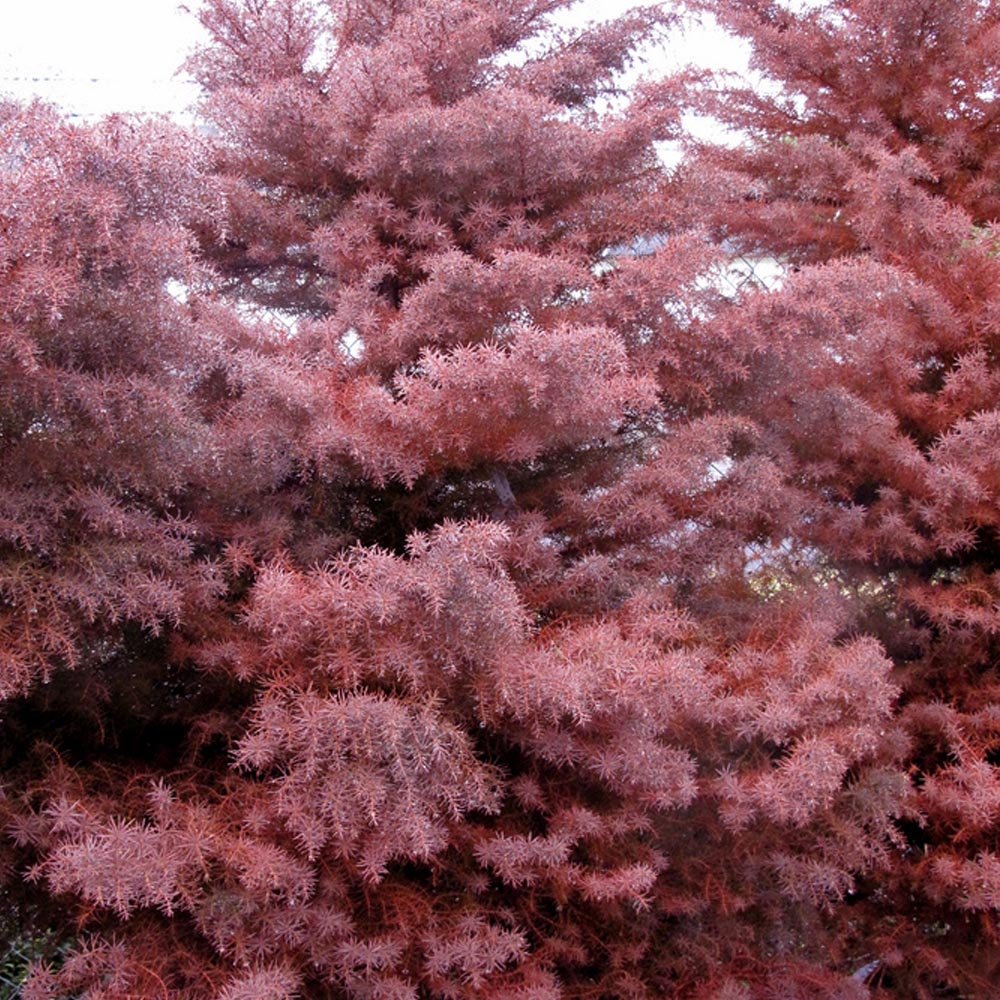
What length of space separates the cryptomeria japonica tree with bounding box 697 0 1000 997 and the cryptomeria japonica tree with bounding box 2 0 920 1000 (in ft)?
0.53

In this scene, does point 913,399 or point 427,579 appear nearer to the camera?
point 427,579

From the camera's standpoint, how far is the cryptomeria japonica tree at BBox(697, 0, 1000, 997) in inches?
118

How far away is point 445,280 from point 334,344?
375 millimetres

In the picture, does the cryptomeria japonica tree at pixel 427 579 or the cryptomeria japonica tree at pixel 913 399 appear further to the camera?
the cryptomeria japonica tree at pixel 913 399

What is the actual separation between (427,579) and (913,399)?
74.1 inches

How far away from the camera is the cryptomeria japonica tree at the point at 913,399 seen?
2.99m

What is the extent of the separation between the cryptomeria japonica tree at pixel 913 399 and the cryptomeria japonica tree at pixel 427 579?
0.16 meters

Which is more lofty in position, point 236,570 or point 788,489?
point 788,489

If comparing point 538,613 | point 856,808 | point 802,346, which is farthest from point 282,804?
point 802,346

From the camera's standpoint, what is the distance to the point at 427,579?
6.99 ft

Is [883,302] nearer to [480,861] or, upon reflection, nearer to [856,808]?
[856,808]

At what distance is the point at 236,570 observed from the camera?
2.47 meters

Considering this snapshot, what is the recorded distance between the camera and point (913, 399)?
10.7 ft

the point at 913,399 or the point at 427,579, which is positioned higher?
the point at 913,399
